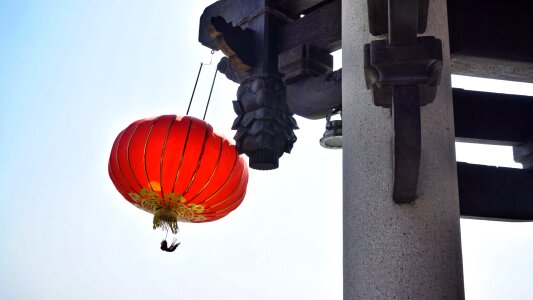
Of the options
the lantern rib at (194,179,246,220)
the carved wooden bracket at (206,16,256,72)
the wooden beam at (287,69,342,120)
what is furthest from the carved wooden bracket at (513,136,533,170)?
the lantern rib at (194,179,246,220)

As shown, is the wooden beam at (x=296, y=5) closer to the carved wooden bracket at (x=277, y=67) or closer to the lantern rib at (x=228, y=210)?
the carved wooden bracket at (x=277, y=67)

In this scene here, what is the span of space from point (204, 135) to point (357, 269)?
185 centimetres

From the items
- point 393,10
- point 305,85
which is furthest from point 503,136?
point 393,10

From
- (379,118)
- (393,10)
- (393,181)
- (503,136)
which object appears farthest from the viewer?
(503,136)

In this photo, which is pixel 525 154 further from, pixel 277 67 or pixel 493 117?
pixel 277 67

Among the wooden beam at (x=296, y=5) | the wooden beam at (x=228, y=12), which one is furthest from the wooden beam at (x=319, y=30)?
the wooden beam at (x=228, y=12)

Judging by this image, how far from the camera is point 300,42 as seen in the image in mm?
3033

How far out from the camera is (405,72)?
158 centimetres

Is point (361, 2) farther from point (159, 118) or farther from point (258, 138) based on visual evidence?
point (159, 118)

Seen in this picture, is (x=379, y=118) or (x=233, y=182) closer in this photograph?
(x=379, y=118)

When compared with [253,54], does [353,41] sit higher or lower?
lower

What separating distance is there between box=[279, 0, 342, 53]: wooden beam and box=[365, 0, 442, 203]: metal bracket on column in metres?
1.23

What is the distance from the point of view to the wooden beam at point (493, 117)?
3010 millimetres

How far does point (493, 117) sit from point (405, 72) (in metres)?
1.74
